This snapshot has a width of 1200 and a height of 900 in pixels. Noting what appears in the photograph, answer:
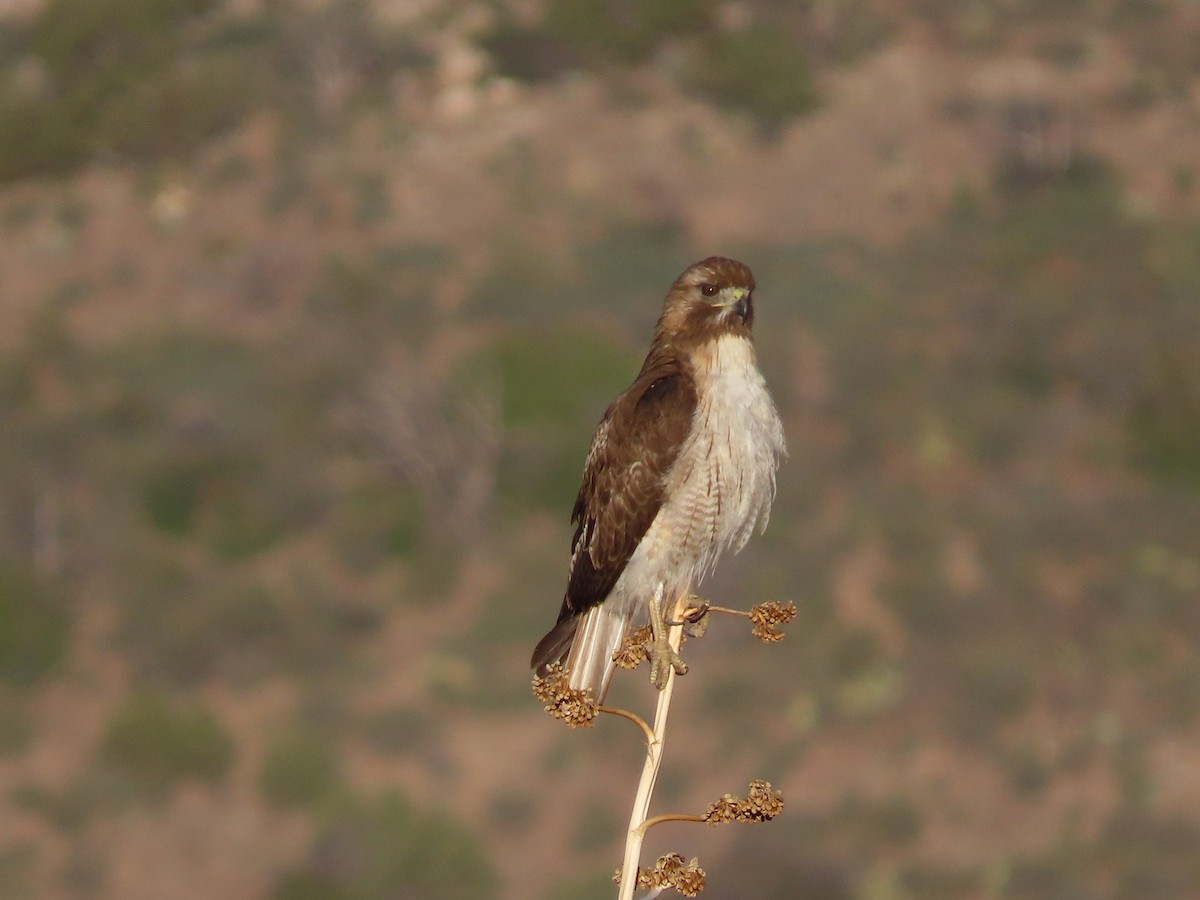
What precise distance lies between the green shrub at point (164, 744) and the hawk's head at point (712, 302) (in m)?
21.6

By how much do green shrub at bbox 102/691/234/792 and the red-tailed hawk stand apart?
21.5 m

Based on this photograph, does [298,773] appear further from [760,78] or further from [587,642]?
[760,78]

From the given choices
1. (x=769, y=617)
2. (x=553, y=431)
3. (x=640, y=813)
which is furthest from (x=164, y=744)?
(x=640, y=813)

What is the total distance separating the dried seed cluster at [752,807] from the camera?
463cm

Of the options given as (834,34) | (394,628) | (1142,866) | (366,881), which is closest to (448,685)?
(394,628)

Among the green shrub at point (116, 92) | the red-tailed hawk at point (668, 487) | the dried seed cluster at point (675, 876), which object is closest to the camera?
the dried seed cluster at point (675, 876)

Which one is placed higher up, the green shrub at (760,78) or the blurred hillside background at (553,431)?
the green shrub at (760,78)

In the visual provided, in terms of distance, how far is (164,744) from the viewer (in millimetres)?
27812

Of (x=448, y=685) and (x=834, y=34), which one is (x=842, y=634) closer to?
(x=448, y=685)

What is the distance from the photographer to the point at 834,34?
1836 inches

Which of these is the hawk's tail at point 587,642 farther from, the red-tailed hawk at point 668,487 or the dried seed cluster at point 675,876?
the dried seed cluster at point 675,876

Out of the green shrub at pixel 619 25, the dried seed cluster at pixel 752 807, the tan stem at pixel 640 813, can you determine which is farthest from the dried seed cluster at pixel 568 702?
the green shrub at pixel 619 25

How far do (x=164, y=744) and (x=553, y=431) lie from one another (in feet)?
30.4

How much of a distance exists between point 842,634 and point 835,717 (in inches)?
68.4
